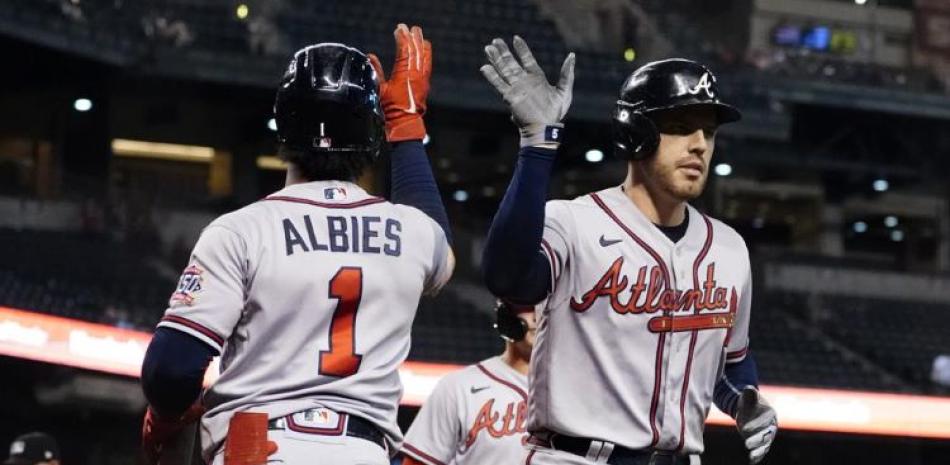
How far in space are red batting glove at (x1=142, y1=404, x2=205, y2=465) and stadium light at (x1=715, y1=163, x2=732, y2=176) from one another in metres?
18.4

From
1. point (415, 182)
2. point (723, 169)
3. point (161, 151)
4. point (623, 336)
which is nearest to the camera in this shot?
point (415, 182)

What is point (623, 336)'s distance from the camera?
133 inches

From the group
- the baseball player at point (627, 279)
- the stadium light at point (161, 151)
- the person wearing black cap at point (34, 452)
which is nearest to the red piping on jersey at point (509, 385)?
the baseball player at point (627, 279)

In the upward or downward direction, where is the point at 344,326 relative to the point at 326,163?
downward

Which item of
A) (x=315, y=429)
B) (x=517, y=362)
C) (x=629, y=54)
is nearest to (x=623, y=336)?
(x=315, y=429)

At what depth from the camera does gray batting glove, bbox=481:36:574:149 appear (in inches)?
126

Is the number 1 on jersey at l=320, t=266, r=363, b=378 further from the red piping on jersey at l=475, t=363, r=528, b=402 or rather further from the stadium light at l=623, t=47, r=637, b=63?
the stadium light at l=623, t=47, r=637, b=63

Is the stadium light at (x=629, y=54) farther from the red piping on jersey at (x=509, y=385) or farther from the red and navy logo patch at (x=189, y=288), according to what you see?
the red and navy logo patch at (x=189, y=288)

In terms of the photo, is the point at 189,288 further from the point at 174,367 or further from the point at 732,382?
the point at 732,382

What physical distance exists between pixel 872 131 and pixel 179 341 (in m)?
20.4

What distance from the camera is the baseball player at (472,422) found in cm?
464

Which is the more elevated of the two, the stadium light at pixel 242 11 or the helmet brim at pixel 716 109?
the stadium light at pixel 242 11

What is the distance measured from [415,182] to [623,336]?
603 millimetres

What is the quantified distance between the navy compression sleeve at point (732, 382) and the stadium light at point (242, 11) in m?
14.5
